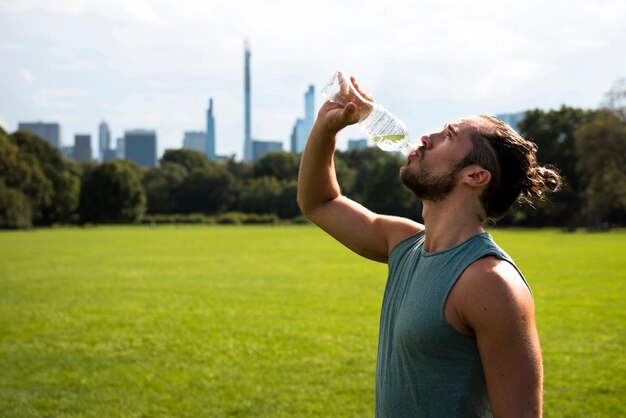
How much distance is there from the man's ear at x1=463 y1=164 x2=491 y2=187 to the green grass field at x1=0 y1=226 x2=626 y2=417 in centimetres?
512

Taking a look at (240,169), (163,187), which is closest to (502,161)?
(163,187)

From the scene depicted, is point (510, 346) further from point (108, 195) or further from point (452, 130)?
point (108, 195)

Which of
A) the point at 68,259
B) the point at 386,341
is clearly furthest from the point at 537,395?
the point at 68,259

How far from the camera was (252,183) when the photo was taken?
344ft

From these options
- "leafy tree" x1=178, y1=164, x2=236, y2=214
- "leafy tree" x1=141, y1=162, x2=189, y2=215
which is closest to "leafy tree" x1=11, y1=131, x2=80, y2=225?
"leafy tree" x1=141, y1=162, x2=189, y2=215

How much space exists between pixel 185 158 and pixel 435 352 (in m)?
121

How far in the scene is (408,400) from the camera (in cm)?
242

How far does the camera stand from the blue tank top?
2.26 metres

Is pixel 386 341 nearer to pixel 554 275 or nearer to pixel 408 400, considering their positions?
pixel 408 400

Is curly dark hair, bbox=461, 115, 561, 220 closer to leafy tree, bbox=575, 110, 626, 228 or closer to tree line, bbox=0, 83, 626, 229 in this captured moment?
tree line, bbox=0, 83, 626, 229

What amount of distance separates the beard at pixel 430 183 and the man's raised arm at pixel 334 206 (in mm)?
383

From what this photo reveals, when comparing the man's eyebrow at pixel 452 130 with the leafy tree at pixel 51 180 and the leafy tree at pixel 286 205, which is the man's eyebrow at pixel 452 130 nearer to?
the leafy tree at pixel 51 180

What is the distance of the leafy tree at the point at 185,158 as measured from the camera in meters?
120

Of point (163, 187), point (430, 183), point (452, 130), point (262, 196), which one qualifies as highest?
point (452, 130)
